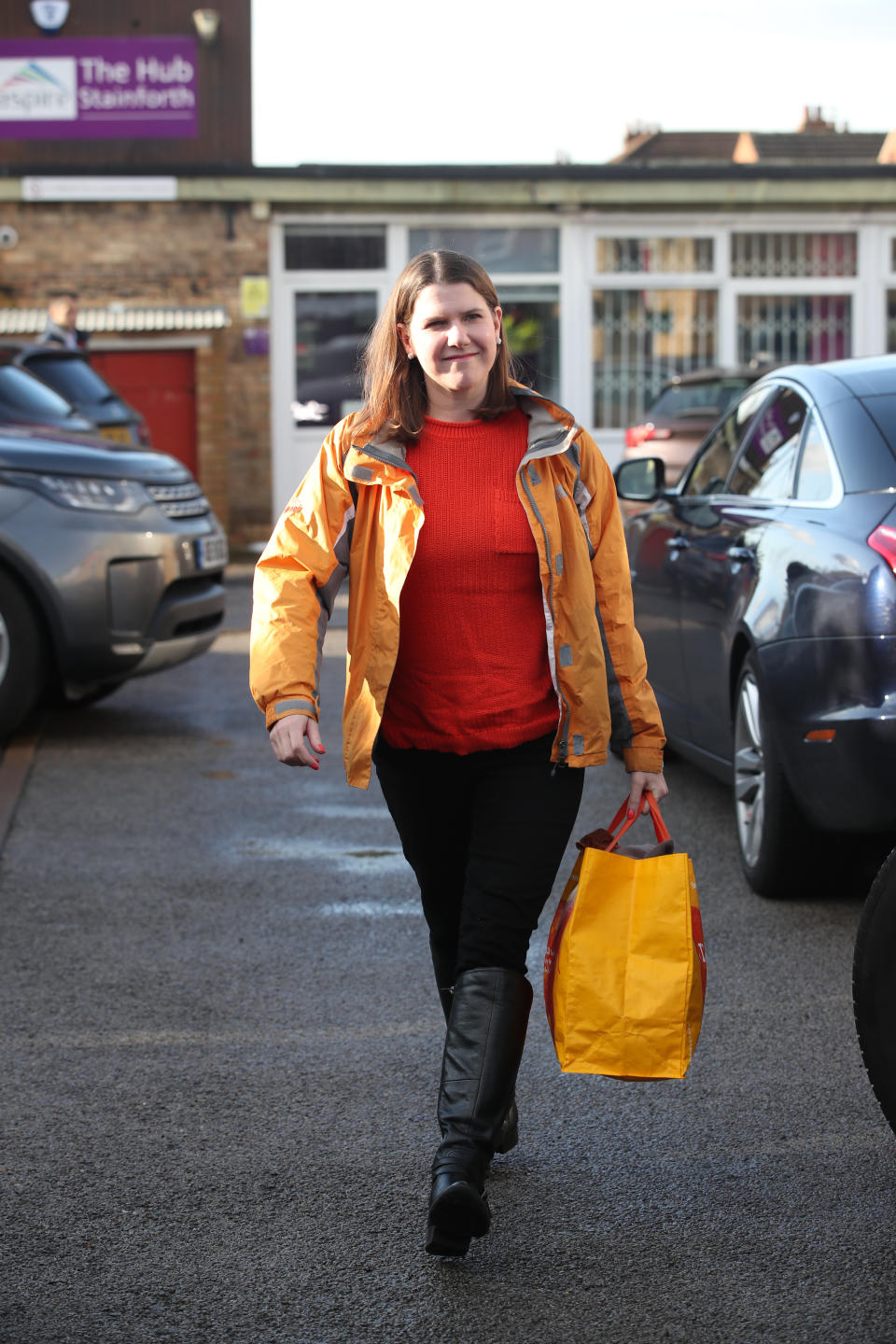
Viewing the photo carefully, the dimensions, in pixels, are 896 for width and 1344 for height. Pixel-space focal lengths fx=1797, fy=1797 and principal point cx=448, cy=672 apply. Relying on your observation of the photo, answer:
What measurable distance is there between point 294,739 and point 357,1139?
1.00m

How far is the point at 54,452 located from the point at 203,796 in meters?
2.06

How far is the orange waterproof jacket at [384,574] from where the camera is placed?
3275mm

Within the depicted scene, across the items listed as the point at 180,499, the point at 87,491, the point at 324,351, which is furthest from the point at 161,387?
the point at 87,491

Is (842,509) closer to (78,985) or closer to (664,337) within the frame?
(78,985)

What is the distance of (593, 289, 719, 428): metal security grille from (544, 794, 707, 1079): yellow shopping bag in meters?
19.2

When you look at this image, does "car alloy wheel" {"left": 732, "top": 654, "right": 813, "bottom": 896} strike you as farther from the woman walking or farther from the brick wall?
the brick wall

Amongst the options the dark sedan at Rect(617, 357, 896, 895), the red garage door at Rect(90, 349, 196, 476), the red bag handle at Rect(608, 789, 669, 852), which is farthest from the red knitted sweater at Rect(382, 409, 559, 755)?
the red garage door at Rect(90, 349, 196, 476)

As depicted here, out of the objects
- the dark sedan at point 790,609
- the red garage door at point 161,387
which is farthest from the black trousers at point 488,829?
the red garage door at point 161,387

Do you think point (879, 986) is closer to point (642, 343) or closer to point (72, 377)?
point (72, 377)

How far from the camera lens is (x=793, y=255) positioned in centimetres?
2228

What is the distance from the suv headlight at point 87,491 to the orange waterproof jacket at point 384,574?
205 inches

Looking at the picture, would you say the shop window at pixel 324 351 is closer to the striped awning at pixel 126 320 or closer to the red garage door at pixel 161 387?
the striped awning at pixel 126 320

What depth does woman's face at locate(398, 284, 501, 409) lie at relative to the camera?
331 centimetres

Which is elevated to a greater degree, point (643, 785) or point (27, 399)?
point (27, 399)
